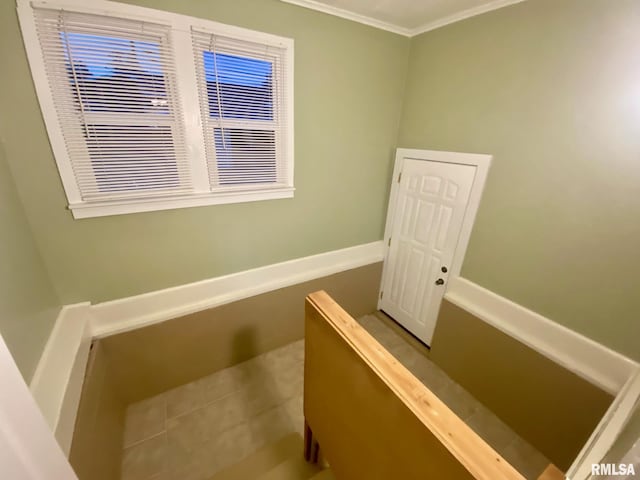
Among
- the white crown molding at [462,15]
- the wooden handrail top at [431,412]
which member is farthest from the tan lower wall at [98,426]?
the white crown molding at [462,15]

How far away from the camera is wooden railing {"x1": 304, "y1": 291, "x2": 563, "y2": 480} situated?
71 cm

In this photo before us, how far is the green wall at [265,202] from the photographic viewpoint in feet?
4.66

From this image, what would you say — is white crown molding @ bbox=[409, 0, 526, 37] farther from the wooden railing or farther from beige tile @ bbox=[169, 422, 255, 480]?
beige tile @ bbox=[169, 422, 255, 480]

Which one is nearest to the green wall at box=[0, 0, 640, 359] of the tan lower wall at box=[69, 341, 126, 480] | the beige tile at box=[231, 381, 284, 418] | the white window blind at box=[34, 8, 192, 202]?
the white window blind at box=[34, 8, 192, 202]

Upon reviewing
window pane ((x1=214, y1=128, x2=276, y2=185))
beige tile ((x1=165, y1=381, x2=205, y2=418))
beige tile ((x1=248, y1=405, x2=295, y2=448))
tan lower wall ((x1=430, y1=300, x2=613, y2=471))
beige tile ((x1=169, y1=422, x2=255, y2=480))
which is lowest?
beige tile ((x1=169, y1=422, x2=255, y2=480))

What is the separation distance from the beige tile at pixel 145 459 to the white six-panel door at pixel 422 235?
2290mm

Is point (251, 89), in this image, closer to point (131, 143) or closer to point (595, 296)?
point (131, 143)

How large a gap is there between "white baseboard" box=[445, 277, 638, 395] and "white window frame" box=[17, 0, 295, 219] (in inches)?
70.8

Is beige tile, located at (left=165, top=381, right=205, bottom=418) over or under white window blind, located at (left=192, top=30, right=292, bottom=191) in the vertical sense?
under

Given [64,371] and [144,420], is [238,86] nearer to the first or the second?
[64,371]

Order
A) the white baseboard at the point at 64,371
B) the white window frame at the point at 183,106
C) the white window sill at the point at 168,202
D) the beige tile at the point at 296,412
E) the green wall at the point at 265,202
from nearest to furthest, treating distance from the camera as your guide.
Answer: the white baseboard at the point at 64,371, the white window frame at the point at 183,106, the green wall at the point at 265,202, the white window sill at the point at 168,202, the beige tile at the point at 296,412

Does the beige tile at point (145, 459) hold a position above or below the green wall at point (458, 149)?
below

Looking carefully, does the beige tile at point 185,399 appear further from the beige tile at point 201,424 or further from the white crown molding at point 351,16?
the white crown molding at point 351,16

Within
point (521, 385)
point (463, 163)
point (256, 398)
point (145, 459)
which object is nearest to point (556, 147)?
point (463, 163)
